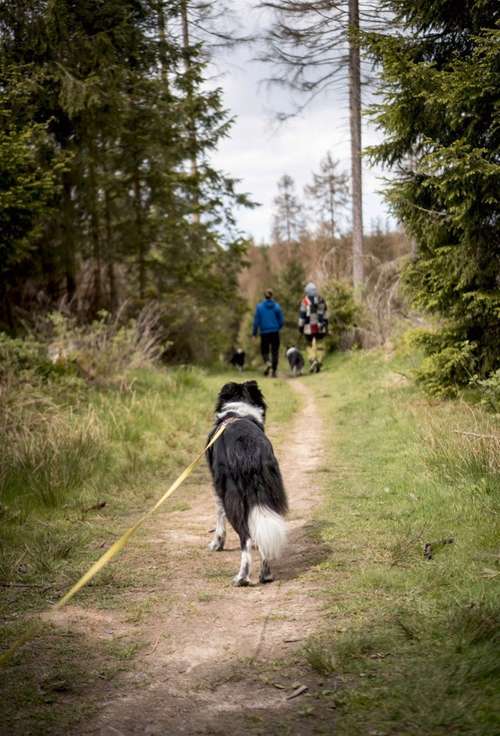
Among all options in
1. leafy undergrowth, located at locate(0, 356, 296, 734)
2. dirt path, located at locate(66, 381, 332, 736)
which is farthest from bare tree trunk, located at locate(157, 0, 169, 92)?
dirt path, located at locate(66, 381, 332, 736)

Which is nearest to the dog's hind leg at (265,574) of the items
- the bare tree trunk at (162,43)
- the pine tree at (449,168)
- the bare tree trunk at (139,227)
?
the pine tree at (449,168)

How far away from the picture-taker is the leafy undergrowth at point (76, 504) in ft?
9.61

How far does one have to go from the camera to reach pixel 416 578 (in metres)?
3.66

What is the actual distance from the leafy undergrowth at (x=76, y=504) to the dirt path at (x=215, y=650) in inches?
7.0

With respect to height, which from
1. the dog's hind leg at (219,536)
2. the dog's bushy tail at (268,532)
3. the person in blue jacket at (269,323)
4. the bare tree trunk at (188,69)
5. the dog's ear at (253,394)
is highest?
the bare tree trunk at (188,69)

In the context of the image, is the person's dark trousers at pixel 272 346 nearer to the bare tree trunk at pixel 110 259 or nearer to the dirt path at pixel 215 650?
the bare tree trunk at pixel 110 259

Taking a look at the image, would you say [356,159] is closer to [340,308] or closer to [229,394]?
[340,308]

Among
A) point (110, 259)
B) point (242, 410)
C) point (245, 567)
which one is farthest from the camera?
point (110, 259)

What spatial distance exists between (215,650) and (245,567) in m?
0.90

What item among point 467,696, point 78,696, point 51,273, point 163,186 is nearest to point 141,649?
point 78,696

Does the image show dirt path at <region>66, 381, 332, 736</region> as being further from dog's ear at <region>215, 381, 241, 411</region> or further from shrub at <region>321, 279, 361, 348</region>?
shrub at <region>321, 279, 361, 348</region>

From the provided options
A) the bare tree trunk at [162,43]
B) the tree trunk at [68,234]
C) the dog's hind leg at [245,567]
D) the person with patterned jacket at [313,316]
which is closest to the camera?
the dog's hind leg at [245,567]

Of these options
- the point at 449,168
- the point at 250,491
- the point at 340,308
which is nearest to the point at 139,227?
the point at 340,308

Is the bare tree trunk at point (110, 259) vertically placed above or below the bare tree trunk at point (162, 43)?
below
